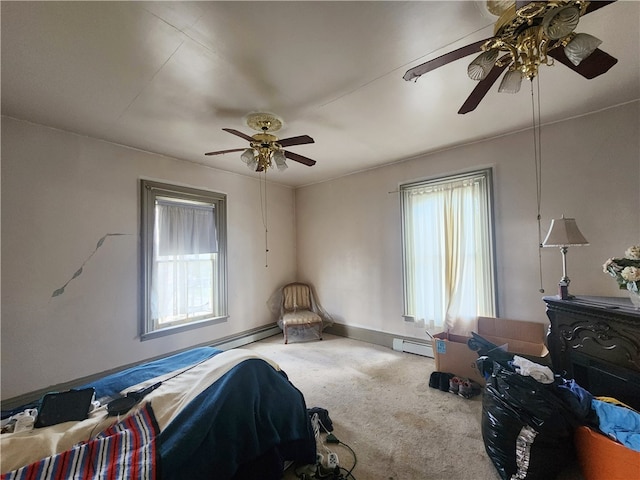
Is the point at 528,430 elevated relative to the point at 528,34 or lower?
lower

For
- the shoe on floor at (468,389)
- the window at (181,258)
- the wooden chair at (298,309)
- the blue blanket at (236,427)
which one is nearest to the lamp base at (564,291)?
the shoe on floor at (468,389)

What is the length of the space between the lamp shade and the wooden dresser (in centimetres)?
46

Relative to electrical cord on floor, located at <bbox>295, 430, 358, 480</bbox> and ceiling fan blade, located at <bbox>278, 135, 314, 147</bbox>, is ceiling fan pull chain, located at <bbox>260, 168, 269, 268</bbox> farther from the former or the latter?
electrical cord on floor, located at <bbox>295, 430, 358, 480</bbox>

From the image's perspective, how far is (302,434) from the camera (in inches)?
63.1

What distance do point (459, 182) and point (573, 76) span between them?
4.51ft

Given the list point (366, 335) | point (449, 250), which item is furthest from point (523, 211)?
point (366, 335)

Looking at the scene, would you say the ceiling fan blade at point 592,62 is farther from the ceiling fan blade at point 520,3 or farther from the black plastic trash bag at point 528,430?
the black plastic trash bag at point 528,430

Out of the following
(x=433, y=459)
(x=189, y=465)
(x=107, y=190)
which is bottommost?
(x=433, y=459)

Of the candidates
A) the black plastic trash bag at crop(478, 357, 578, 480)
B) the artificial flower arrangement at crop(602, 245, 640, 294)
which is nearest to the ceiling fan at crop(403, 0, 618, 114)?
the artificial flower arrangement at crop(602, 245, 640, 294)

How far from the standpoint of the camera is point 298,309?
4.58 meters

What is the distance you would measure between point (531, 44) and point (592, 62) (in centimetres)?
42

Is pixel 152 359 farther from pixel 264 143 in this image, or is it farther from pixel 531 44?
pixel 531 44

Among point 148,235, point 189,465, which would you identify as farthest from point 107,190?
point 189,465

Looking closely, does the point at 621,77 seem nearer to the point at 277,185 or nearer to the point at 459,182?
the point at 459,182
